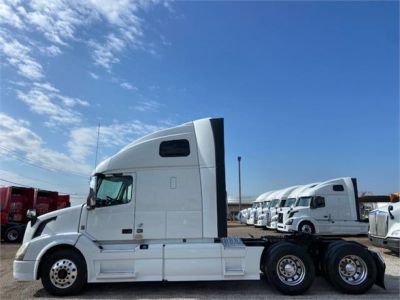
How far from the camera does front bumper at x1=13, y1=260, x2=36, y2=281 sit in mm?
9062

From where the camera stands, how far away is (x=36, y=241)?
9.23 metres

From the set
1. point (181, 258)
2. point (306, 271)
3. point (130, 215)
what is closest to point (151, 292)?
point (181, 258)

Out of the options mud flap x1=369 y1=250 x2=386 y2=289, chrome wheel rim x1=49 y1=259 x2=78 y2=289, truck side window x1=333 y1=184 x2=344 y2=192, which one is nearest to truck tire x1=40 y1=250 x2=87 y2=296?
chrome wheel rim x1=49 y1=259 x2=78 y2=289

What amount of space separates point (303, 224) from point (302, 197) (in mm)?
1879

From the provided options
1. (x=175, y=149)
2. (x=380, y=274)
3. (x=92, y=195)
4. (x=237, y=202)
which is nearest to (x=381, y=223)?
(x=380, y=274)

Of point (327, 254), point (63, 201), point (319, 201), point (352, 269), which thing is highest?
point (63, 201)

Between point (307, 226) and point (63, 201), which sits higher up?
point (63, 201)

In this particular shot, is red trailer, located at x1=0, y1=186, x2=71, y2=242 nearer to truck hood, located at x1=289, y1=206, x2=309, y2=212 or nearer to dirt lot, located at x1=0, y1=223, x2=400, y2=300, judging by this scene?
truck hood, located at x1=289, y1=206, x2=309, y2=212

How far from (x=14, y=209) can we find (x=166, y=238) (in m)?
18.7

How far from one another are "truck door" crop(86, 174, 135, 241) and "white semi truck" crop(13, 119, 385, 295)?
0.02 meters

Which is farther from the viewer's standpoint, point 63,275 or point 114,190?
point 114,190

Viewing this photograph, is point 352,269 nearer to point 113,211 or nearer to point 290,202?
point 113,211

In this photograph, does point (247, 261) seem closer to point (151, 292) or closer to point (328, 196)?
point (151, 292)

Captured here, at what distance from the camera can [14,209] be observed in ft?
82.8
